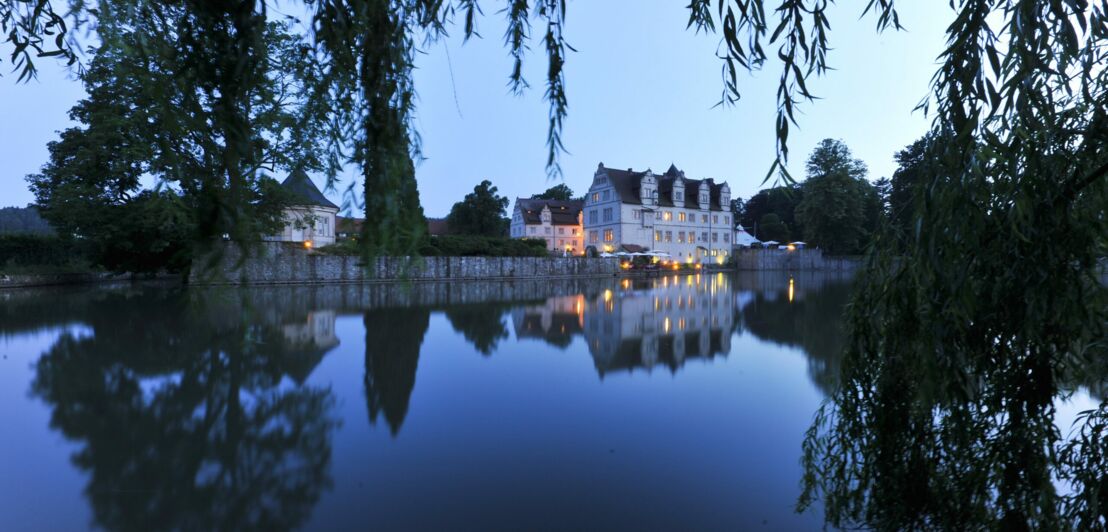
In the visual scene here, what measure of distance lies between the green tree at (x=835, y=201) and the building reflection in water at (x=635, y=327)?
47451mm

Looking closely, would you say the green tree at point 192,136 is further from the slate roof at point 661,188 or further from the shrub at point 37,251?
the slate roof at point 661,188

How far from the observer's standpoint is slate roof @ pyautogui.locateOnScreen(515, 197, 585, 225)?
220 feet

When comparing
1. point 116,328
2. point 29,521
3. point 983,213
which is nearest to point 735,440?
point 983,213

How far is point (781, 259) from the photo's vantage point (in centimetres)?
6681

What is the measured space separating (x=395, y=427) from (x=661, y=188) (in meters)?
58.2

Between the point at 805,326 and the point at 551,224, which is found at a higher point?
the point at 551,224

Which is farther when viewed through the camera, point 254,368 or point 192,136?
point 254,368

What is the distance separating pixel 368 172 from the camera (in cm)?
181

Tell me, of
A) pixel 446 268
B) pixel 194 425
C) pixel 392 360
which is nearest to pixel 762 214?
pixel 446 268

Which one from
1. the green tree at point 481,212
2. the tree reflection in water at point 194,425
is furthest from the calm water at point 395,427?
the green tree at point 481,212

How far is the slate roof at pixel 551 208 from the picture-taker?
6694 centimetres

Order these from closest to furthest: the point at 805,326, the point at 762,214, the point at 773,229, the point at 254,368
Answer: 1. the point at 254,368
2. the point at 805,326
3. the point at 773,229
4. the point at 762,214

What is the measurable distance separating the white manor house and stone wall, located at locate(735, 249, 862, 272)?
9.65 feet

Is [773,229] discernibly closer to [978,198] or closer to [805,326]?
[805,326]
